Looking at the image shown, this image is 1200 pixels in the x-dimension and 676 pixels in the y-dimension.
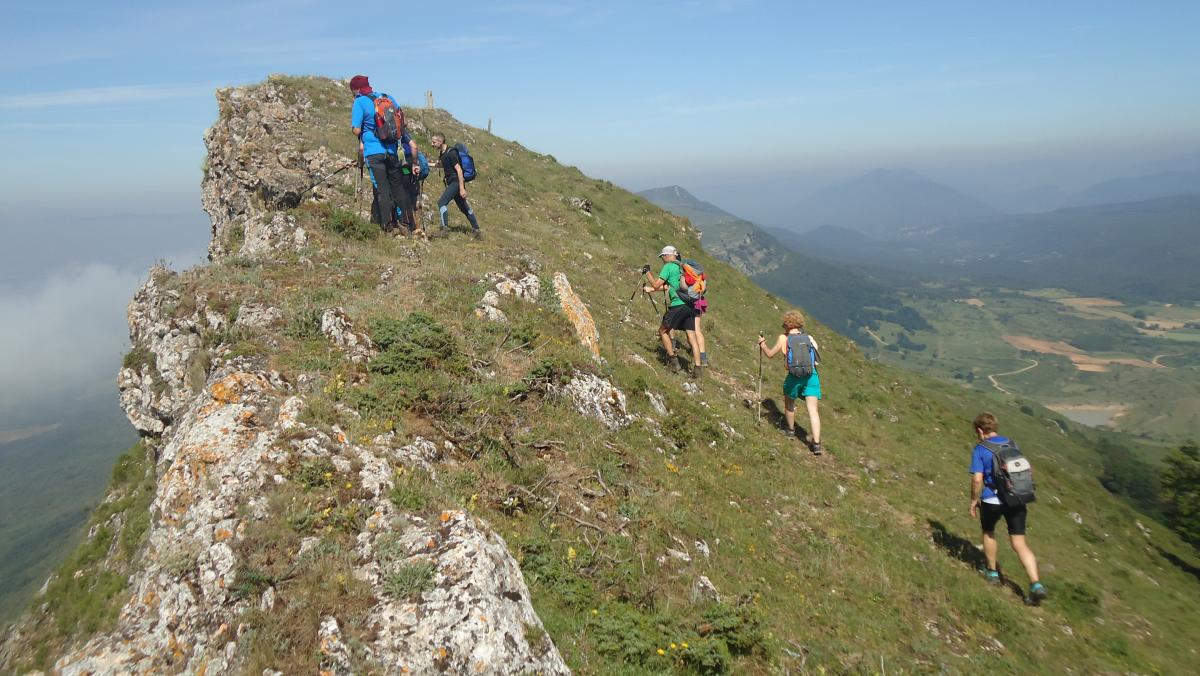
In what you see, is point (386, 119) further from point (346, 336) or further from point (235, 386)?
point (235, 386)

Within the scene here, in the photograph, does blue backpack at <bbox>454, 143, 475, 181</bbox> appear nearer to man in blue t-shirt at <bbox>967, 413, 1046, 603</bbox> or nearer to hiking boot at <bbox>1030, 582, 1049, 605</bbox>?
man in blue t-shirt at <bbox>967, 413, 1046, 603</bbox>

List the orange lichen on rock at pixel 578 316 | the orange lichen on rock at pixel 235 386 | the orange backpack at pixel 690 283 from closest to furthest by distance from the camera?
the orange lichen on rock at pixel 235 386, the orange lichen on rock at pixel 578 316, the orange backpack at pixel 690 283

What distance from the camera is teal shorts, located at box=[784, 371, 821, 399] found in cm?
1288

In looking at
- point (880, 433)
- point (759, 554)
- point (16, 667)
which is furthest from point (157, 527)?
point (880, 433)

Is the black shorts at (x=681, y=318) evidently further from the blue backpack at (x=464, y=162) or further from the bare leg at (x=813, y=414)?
the blue backpack at (x=464, y=162)

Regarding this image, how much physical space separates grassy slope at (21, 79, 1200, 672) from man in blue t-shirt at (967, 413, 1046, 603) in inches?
17.0

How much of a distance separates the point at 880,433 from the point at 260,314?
17396mm

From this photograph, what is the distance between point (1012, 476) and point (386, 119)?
16111mm

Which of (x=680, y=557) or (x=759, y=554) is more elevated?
(x=680, y=557)

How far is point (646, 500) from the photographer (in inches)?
332

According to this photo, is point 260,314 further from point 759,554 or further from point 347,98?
point 347,98

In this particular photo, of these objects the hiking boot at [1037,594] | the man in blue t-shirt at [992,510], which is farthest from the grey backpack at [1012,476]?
the hiking boot at [1037,594]

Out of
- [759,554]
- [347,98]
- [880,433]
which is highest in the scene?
[347,98]

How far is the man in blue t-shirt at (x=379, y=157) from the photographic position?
45.5 ft
